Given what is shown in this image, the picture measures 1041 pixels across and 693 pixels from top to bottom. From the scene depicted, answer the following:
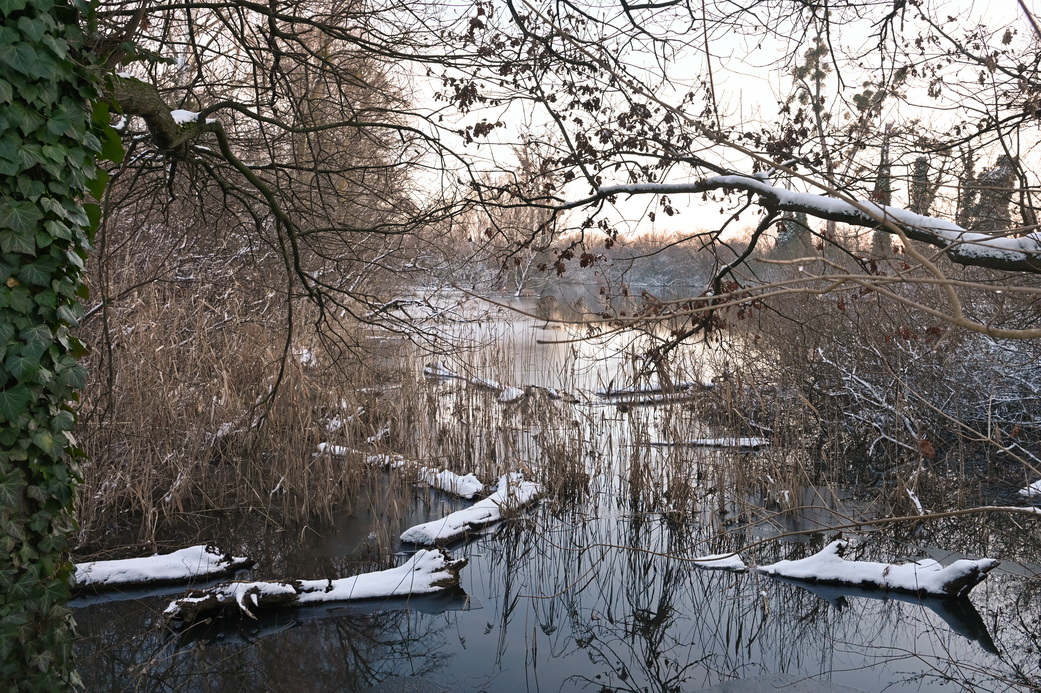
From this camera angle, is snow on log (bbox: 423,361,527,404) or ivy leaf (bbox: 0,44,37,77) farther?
snow on log (bbox: 423,361,527,404)

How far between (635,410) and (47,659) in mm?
4146

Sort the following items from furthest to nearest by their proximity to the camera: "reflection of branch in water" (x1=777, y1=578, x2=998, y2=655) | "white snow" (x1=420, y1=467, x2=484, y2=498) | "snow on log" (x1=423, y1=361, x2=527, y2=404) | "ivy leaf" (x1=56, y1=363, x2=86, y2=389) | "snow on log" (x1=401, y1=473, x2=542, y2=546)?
"snow on log" (x1=423, y1=361, x2=527, y2=404) < "white snow" (x1=420, y1=467, x2=484, y2=498) < "snow on log" (x1=401, y1=473, x2=542, y2=546) < "reflection of branch in water" (x1=777, y1=578, x2=998, y2=655) < "ivy leaf" (x1=56, y1=363, x2=86, y2=389)

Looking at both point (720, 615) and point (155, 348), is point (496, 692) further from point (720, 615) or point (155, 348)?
point (155, 348)

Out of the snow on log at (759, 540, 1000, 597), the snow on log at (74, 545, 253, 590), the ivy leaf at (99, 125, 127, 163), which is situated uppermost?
the ivy leaf at (99, 125, 127, 163)

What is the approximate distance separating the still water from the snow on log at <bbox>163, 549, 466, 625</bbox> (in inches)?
3.6

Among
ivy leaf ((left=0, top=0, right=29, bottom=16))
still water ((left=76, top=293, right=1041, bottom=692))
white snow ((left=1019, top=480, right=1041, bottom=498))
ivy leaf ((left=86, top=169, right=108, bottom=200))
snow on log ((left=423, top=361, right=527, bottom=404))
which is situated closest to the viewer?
ivy leaf ((left=0, top=0, right=29, bottom=16))

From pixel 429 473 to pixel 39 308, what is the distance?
4146 millimetres

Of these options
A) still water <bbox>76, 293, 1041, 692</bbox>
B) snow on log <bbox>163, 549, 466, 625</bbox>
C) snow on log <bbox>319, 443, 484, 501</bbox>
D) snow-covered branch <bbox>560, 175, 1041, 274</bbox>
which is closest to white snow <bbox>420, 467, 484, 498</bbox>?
snow on log <bbox>319, 443, 484, 501</bbox>

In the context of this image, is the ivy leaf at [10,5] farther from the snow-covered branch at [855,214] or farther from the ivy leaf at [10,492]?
the snow-covered branch at [855,214]

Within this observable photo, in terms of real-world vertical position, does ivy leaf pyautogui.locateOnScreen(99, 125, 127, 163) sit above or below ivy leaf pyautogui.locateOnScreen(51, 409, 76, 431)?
above

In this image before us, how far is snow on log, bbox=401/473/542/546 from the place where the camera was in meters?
5.55

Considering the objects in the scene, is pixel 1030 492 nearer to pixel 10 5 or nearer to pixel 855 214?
pixel 855 214

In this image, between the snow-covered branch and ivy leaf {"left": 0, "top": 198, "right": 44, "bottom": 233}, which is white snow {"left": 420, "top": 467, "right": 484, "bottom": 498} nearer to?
the snow-covered branch

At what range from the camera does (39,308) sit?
272 cm
